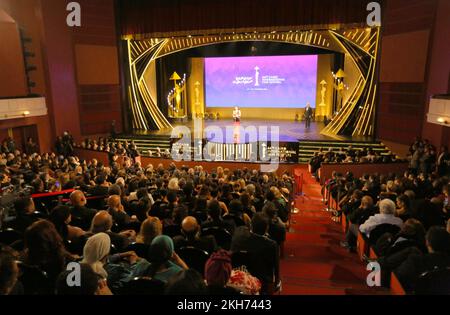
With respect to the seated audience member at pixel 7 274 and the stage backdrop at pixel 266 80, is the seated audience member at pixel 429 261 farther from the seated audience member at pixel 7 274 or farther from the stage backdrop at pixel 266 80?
the stage backdrop at pixel 266 80

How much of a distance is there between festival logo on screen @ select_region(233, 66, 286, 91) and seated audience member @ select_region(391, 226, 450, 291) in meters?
16.2

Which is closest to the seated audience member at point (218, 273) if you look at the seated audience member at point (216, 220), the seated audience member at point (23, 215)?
the seated audience member at point (216, 220)

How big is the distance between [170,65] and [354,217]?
1643 centimetres

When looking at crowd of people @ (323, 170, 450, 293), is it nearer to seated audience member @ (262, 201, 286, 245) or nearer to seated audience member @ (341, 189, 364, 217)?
seated audience member @ (341, 189, 364, 217)

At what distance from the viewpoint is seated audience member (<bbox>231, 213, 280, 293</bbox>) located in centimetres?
312

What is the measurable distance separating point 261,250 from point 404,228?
1.42 m

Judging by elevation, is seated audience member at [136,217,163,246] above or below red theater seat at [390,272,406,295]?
above

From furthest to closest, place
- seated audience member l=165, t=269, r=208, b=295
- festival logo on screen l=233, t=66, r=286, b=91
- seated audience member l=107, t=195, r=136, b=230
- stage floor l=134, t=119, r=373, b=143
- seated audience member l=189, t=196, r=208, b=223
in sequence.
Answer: festival logo on screen l=233, t=66, r=286, b=91 < stage floor l=134, t=119, r=373, b=143 < seated audience member l=189, t=196, r=208, b=223 < seated audience member l=107, t=195, r=136, b=230 < seated audience member l=165, t=269, r=208, b=295

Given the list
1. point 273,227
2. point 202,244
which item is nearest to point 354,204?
point 273,227

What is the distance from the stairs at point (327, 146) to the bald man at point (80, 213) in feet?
33.4

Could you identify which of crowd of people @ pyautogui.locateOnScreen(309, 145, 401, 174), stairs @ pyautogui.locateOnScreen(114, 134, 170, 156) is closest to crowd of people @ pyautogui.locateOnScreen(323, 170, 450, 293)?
crowd of people @ pyautogui.locateOnScreen(309, 145, 401, 174)

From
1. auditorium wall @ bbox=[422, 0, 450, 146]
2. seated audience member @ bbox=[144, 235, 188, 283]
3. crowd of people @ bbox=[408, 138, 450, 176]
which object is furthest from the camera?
auditorium wall @ bbox=[422, 0, 450, 146]

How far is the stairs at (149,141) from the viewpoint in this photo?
1481 cm
